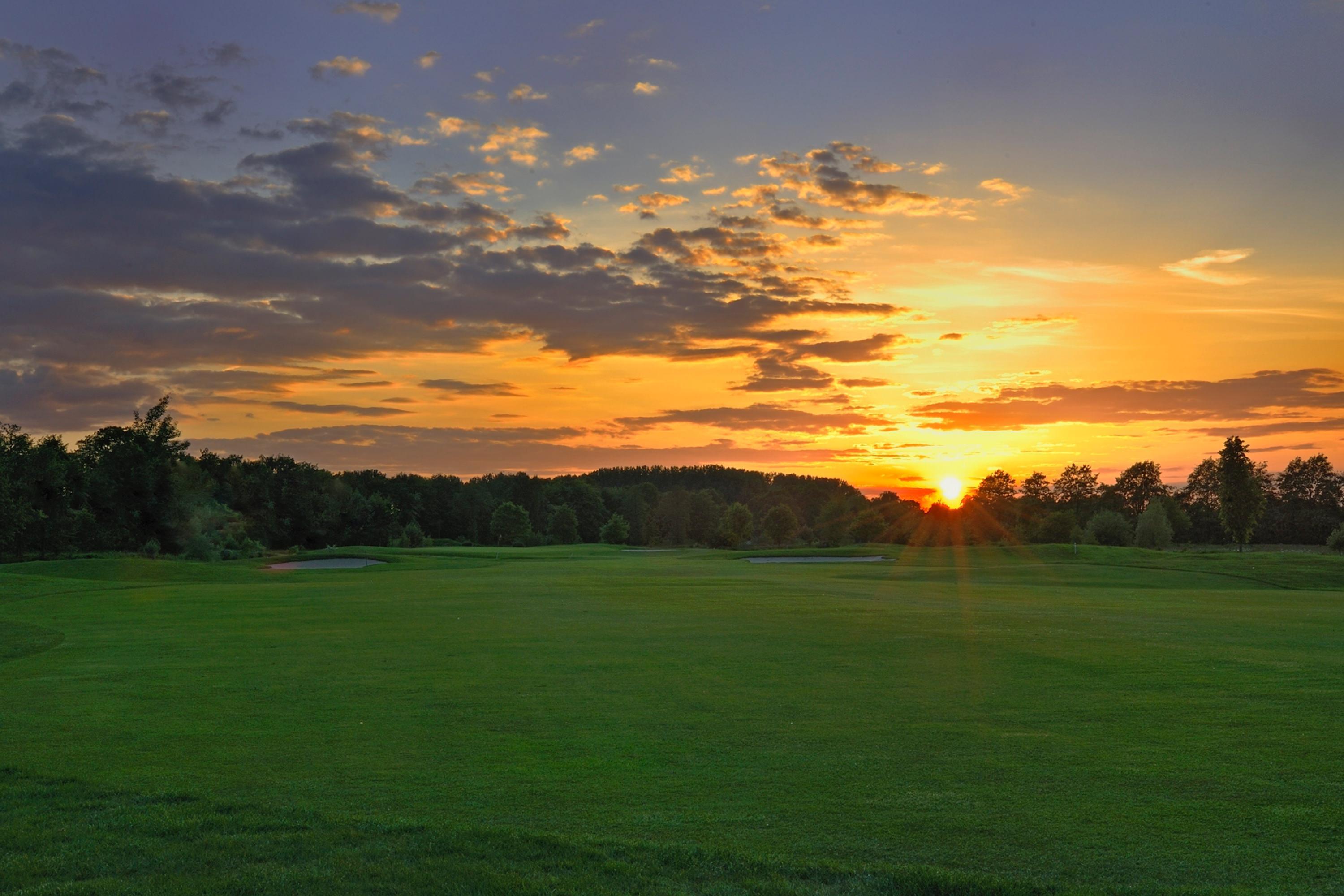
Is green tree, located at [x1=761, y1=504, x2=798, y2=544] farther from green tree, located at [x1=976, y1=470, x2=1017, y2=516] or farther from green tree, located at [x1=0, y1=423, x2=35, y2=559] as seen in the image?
green tree, located at [x1=0, y1=423, x2=35, y2=559]

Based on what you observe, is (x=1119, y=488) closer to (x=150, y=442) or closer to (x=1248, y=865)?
(x=150, y=442)

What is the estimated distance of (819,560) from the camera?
60.5 m

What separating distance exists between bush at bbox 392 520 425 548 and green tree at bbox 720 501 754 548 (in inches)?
1451

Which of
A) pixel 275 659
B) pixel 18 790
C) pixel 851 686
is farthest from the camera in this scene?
pixel 275 659

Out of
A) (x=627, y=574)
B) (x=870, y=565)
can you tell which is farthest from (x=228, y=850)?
(x=870, y=565)

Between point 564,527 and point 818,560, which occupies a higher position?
point 564,527

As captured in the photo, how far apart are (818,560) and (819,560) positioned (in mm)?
29

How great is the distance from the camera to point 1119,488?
418 ft

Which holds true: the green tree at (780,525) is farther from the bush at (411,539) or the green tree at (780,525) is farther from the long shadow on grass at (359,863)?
the long shadow on grass at (359,863)

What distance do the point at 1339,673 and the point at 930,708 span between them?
22.9 ft

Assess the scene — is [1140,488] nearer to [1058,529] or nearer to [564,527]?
[1058,529]

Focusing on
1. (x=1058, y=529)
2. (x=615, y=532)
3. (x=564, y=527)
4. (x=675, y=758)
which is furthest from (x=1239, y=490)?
(x=675, y=758)

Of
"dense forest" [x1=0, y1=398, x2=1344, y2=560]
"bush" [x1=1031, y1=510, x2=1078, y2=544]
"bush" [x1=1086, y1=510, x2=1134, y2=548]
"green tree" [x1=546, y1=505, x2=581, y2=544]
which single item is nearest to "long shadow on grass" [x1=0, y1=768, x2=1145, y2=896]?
"dense forest" [x1=0, y1=398, x2=1344, y2=560]

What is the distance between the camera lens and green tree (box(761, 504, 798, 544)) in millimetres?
109125
